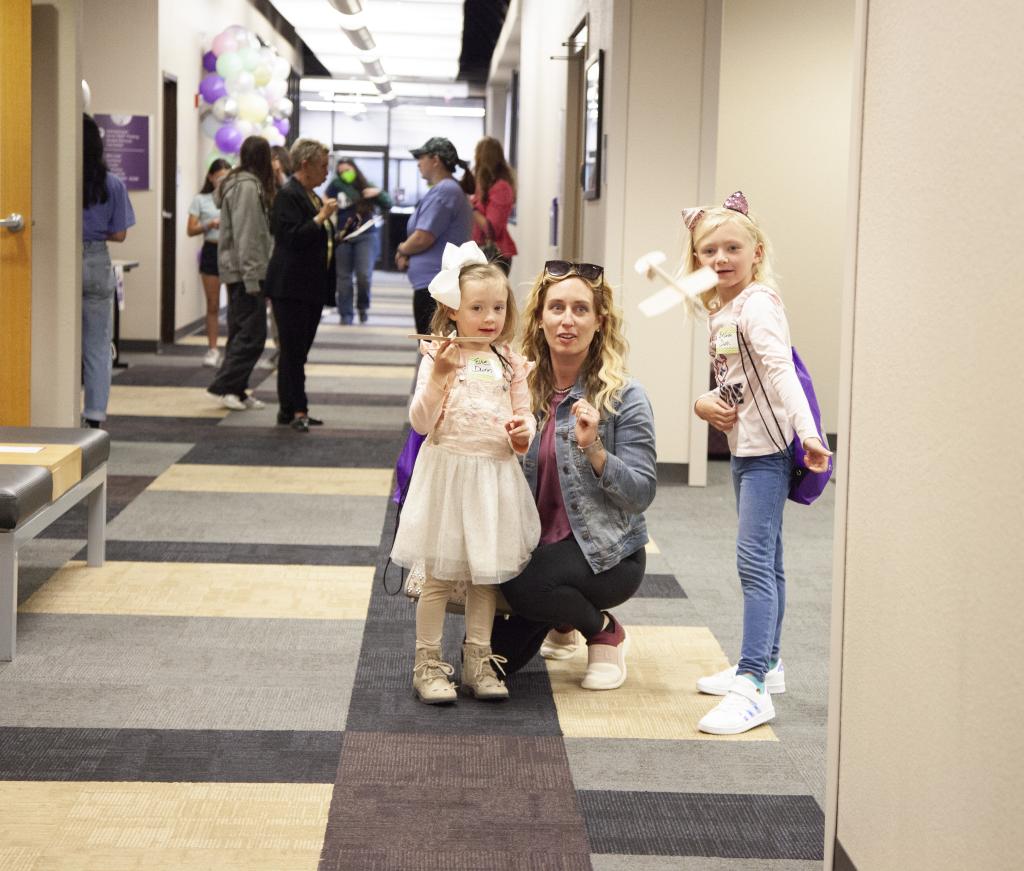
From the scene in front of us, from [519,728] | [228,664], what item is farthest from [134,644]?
[519,728]

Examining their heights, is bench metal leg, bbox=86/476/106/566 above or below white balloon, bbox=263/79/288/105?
below

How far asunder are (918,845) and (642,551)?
165cm

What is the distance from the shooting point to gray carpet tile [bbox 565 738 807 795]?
293 cm

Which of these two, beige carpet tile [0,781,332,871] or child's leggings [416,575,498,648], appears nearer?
beige carpet tile [0,781,332,871]

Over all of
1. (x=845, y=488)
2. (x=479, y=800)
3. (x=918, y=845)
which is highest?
(x=845, y=488)

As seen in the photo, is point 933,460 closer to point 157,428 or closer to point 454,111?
point 157,428

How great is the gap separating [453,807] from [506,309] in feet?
3.91

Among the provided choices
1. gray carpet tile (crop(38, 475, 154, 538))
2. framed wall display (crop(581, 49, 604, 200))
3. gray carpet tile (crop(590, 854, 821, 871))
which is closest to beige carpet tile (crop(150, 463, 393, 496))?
gray carpet tile (crop(38, 475, 154, 538))

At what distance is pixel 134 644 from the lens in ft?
12.5

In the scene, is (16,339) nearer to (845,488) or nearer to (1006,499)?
(845,488)

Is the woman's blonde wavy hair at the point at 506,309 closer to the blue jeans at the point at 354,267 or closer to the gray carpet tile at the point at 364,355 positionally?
the gray carpet tile at the point at 364,355

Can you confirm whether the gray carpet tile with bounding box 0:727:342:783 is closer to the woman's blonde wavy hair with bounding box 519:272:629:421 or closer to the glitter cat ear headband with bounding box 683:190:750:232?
the woman's blonde wavy hair with bounding box 519:272:629:421

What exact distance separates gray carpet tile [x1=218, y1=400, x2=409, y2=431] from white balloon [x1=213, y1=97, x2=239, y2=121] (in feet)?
18.2

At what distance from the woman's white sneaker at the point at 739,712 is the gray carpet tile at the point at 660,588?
1.15 metres
